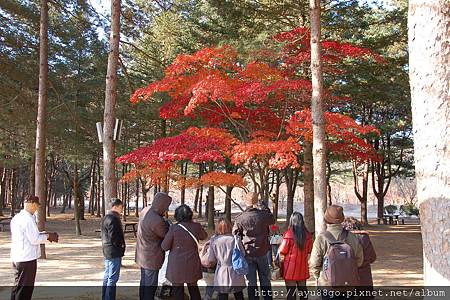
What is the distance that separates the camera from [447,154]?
2713mm

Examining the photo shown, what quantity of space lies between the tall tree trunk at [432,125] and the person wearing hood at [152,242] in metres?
3.56

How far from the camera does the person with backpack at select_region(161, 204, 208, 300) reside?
5.38 m

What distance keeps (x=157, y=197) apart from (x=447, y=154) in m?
3.84

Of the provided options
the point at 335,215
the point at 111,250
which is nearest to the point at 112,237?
the point at 111,250

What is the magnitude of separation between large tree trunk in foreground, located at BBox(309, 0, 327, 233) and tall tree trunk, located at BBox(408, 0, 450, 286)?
5.30 metres

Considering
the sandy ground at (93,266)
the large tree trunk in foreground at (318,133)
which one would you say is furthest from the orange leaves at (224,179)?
the large tree trunk in foreground at (318,133)

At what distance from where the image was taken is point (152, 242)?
574cm

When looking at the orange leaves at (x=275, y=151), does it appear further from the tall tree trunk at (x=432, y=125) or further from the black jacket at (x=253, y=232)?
the tall tree trunk at (x=432, y=125)

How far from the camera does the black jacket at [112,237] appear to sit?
5980 mm

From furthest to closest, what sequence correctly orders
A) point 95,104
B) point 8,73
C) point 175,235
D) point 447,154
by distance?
point 95,104 < point 8,73 < point 175,235 < point 447,154

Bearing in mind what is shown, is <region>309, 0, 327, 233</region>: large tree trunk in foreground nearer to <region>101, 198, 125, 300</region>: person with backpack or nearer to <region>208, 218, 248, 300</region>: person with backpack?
<region>208, 218, 248, 300</region>: person with backpack

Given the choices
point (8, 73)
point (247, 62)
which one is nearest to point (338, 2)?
point (247, 62)

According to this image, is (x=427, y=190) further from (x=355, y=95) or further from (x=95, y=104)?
(x=95, y=104)

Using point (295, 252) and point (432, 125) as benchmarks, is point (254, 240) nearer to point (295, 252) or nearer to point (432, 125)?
point (295, 252)
